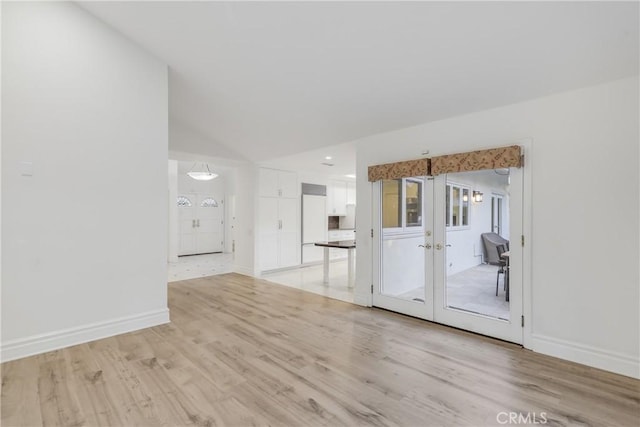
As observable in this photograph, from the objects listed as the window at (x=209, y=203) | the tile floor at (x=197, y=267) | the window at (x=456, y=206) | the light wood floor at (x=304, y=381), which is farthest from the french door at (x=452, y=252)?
the window at (x=209, y=203)

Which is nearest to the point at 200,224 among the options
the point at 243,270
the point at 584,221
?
the point at 243,270

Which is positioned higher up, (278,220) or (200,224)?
(278,220)

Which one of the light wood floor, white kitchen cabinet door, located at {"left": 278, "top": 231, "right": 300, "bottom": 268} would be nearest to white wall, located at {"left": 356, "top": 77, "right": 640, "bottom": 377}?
the light wood floor

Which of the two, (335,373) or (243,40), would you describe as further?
(243,40)

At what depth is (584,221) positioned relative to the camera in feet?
8.70

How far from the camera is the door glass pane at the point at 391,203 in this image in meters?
4.08

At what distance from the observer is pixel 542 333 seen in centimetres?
285

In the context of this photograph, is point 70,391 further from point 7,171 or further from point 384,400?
point 384,400

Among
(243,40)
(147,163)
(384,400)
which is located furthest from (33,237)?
(384,400)

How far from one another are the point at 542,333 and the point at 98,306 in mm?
4539

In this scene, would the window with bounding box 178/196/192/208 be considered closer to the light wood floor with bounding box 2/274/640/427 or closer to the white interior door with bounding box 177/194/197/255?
the white interior door with bounding box 177/194/197/255

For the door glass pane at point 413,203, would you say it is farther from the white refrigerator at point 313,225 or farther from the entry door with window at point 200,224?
the entry door with window at point 200,224

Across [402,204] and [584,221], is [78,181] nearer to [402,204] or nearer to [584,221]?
[402,204]

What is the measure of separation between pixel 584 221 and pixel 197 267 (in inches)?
300
